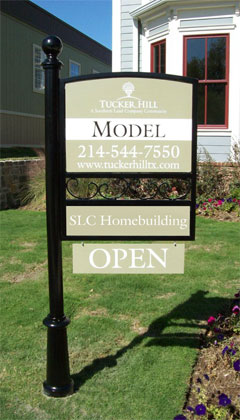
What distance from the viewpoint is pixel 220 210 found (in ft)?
26.1

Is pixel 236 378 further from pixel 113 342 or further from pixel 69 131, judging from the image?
pixel 69 131

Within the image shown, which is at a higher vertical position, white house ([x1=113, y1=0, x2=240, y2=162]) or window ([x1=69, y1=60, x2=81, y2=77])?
window ([x1=69, y1=60, x2=81, y2=77])

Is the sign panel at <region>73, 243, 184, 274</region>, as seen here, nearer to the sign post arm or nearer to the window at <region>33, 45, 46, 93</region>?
the sign post arm

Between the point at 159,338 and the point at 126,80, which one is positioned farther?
the point at 159,338

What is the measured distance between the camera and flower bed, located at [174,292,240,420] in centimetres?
236

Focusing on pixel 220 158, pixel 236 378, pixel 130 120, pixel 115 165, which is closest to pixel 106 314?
pixel 236 378

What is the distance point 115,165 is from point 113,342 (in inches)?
56.9

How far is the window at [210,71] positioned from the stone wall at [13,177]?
12.8 ft

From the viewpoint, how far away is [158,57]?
32.0 ft

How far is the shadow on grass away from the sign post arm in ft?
0.63

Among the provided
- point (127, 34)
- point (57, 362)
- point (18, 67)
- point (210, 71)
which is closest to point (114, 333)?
point (57, 362)

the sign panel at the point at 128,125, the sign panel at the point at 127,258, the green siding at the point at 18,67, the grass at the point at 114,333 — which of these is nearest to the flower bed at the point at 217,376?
the grass at the point at 114,333

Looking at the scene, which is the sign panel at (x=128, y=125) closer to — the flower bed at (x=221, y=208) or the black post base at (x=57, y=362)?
the black post base at (x=57, y=362)

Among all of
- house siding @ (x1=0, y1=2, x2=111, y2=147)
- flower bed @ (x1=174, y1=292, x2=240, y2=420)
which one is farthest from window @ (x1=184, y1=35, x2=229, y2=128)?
house siding @ (x1=0, y1=2, x2=111, y2=147)
